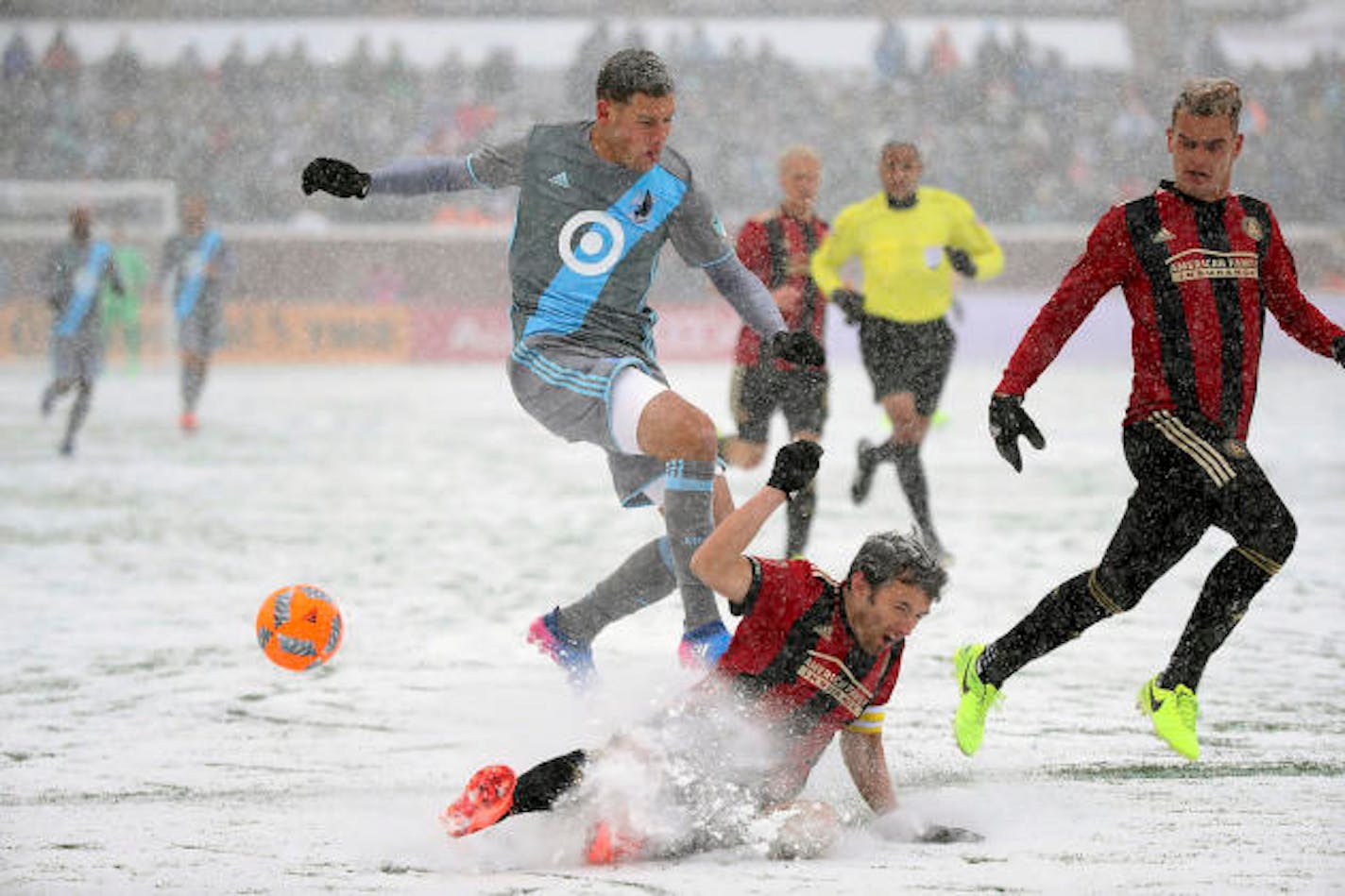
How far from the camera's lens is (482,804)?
3664 millimetres

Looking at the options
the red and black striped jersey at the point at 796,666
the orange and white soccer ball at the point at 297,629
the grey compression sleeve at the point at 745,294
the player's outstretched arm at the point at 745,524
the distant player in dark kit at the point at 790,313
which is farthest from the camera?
the distant player in dark kit at the point at 790,313

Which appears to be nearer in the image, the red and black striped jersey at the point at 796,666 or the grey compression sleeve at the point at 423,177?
the red and black striped jersey at the point at 796,666

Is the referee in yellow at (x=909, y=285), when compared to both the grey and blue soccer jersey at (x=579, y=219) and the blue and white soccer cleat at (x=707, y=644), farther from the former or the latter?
the blue and white soccer cleat at (x=707, y=644)

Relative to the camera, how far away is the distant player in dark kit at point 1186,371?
4.42m

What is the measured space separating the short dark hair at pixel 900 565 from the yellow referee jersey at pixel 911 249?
15.3 ft

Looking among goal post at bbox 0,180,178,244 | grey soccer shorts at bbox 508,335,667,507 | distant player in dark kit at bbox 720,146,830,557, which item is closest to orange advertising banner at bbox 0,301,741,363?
goal post at bbox 0,180,178,244

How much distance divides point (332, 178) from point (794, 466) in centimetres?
159

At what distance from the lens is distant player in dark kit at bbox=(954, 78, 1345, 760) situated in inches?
174

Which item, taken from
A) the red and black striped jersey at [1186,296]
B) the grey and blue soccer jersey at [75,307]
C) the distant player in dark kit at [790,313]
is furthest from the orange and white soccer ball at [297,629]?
the grey and blue soccer jersey at [75,307]

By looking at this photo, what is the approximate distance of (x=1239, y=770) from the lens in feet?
14.9

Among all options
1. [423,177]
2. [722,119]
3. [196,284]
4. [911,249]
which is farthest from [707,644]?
[722,119]

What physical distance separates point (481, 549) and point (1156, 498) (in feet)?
15.6

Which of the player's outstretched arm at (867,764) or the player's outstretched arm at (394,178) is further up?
the player's outstretched arm at (394,178)

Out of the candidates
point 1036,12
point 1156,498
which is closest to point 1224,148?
point 1156,498
